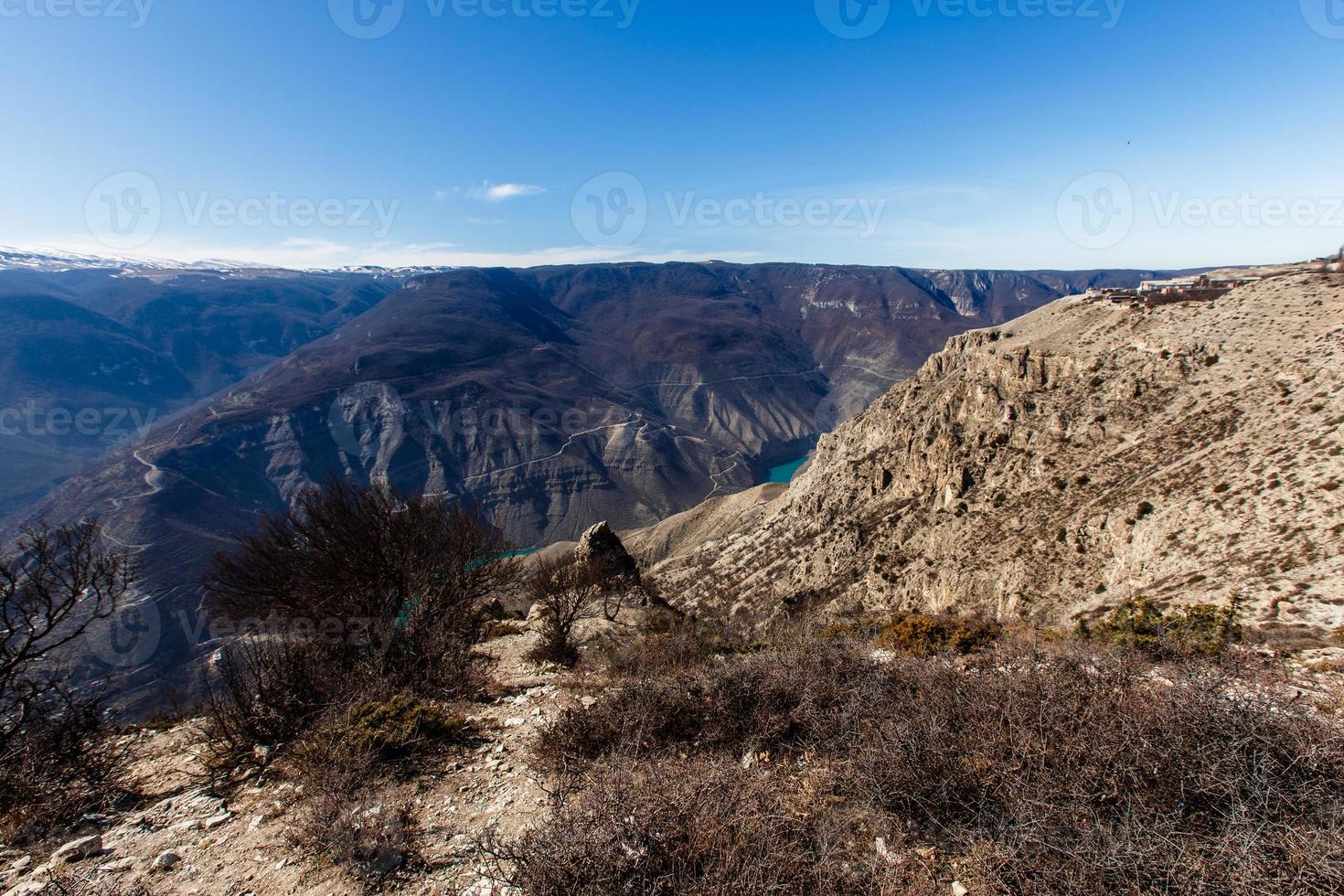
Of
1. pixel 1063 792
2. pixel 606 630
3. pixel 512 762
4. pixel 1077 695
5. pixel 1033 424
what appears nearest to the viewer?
pixel 1063 792

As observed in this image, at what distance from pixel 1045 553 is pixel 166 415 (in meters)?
264

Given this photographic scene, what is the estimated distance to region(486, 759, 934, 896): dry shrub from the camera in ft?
Answer: 11.4

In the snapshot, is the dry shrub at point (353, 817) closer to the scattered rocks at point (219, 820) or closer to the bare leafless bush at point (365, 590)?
the scattered rocks at point (219, 820)

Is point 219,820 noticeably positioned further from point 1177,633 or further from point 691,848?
point 1177,633

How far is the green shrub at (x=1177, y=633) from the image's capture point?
323 inches

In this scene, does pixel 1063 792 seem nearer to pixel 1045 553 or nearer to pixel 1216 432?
pixel 1045 553

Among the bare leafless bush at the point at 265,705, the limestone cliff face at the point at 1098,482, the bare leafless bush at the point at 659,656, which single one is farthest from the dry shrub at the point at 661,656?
the limestone cliff face at the point at 1098,482

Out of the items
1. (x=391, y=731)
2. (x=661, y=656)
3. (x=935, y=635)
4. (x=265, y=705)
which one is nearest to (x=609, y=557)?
(x=661, y=656)

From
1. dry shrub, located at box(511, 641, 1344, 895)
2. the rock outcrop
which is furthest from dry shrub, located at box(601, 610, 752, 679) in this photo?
the rock outcrop

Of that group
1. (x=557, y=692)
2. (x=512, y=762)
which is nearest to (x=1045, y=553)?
(x=557, y=692)

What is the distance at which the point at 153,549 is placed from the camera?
244 feet

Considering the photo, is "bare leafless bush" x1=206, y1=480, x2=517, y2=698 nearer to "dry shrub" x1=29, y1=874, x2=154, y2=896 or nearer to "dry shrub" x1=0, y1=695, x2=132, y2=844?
"dry shrub" x1=0, y1=695, x2=132, y2=844

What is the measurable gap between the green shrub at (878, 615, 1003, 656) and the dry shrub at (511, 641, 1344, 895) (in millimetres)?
3399

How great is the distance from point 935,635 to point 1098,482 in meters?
22.1
